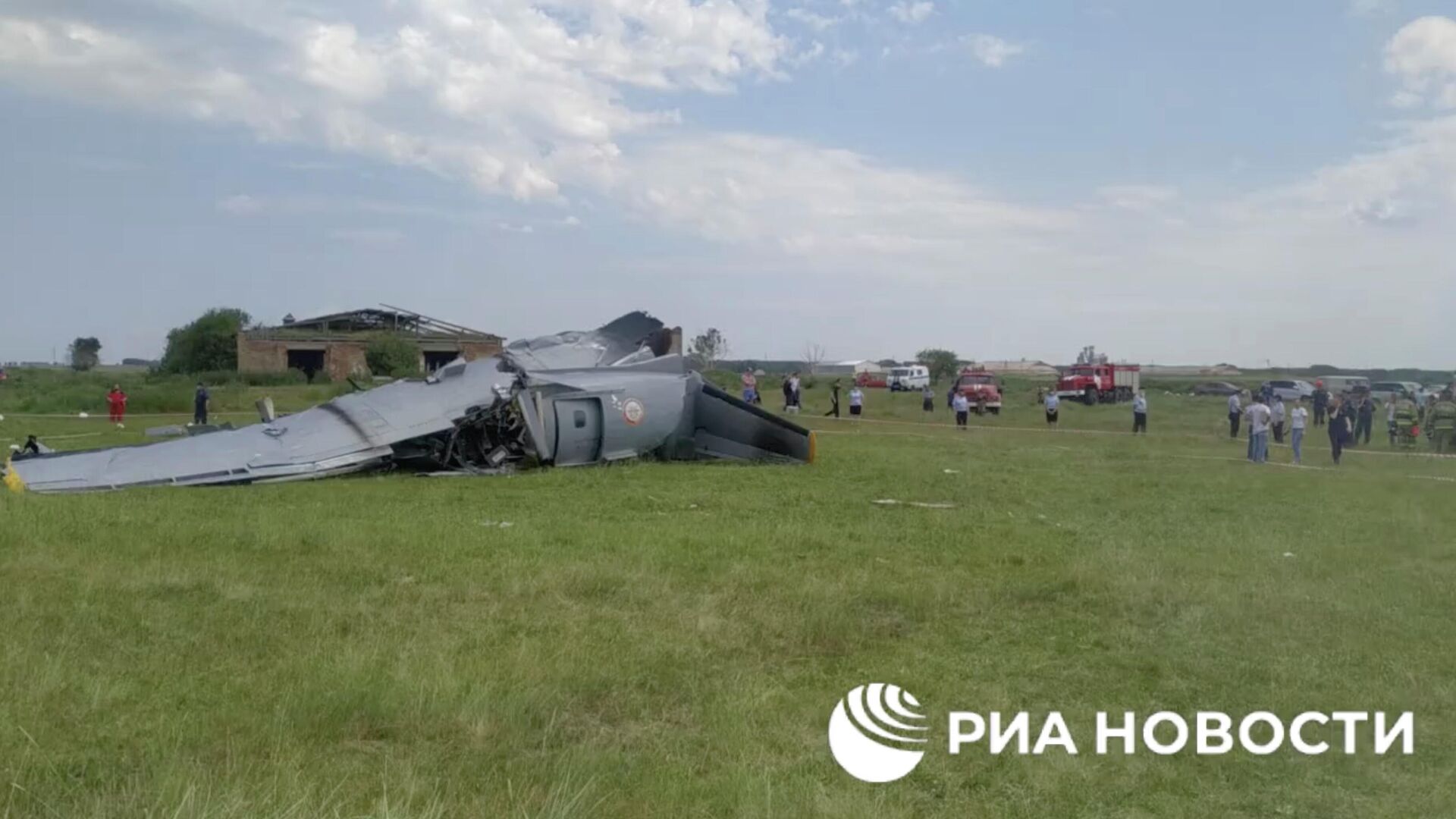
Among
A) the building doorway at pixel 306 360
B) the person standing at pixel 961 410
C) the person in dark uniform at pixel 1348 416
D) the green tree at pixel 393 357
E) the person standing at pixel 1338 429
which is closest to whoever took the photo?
the person standing at pixel 1338 429

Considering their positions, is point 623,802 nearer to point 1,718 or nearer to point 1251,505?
point 1,718

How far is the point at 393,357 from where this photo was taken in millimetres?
51562

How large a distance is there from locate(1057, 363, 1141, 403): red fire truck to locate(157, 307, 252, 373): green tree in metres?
51.5

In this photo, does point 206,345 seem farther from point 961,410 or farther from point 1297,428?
point 1297,428

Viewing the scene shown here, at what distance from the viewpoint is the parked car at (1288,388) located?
32969 mm

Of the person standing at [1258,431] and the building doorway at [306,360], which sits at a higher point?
the building doorway at [306,360]

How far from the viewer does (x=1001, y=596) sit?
9078mm

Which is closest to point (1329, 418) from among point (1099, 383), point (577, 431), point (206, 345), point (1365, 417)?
point (1365, 417)

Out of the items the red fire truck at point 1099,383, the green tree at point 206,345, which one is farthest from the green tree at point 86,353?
the red fire truck at point 1099,383

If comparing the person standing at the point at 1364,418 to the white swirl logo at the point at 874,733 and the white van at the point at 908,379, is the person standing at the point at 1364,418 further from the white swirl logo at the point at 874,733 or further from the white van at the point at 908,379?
the white van at the point at 908,379

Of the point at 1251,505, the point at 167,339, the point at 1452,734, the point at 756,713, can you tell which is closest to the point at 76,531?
the point at 756,713

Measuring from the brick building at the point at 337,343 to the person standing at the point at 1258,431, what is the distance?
39.6 m

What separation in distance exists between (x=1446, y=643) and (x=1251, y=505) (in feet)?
27.9

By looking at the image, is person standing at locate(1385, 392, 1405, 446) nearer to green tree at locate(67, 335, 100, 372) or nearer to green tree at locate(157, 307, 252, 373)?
green tree at locate(157, 307, 252, 373)
